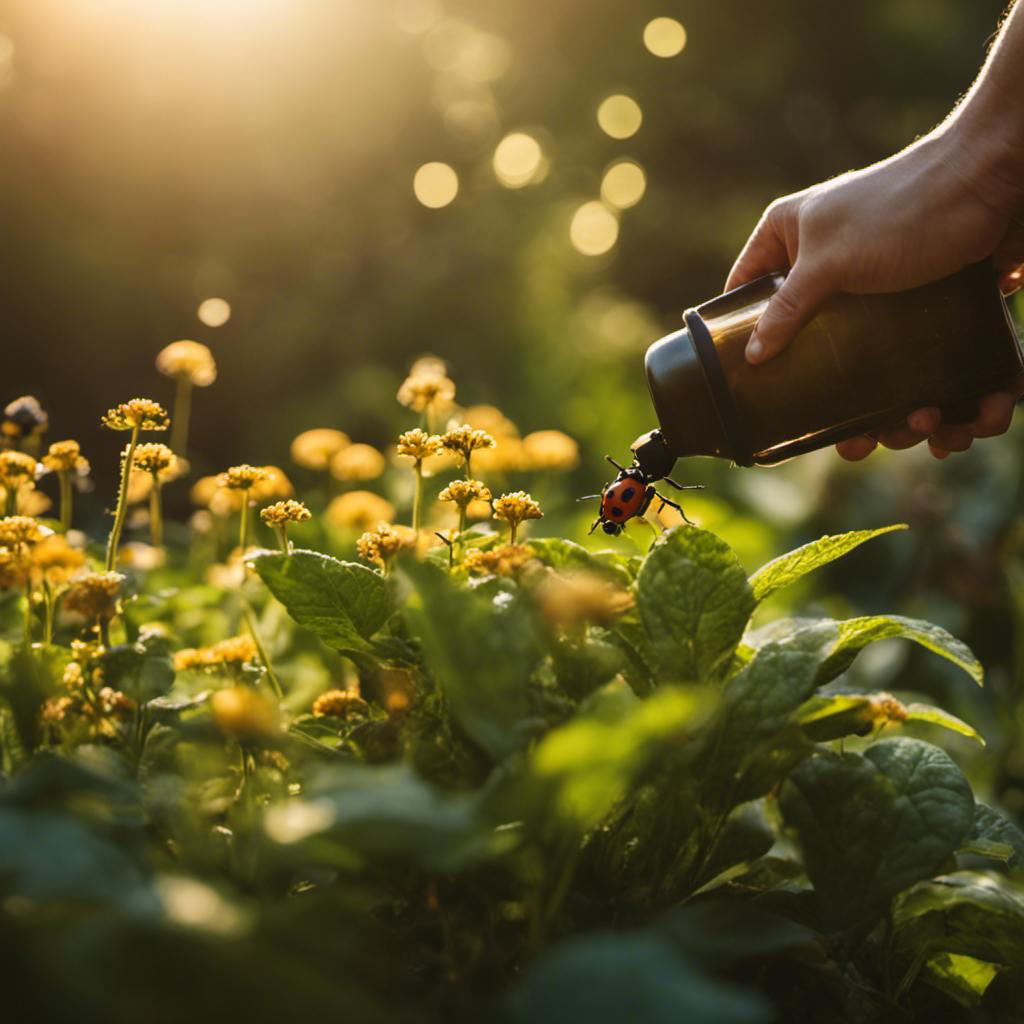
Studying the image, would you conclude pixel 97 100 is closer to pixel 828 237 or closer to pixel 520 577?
pixel 828 237

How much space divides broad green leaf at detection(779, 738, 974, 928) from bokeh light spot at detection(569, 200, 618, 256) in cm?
337

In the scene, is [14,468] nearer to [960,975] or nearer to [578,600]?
[578,600]

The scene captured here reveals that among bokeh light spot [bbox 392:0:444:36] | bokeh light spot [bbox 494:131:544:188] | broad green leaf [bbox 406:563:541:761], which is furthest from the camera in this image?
bokeh light spot [bbox 494:131:544:188]

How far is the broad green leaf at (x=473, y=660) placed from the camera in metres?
0.40

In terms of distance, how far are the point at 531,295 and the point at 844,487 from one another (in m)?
1.70

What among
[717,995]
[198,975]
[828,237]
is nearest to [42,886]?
[198,975]

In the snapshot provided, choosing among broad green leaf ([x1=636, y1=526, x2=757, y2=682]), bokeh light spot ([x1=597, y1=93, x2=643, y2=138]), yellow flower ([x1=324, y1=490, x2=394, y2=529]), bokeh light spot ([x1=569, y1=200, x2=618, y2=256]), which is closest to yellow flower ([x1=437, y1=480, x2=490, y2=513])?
broad green leaf ([x1=636, y1=526, x2=757, y2=682])

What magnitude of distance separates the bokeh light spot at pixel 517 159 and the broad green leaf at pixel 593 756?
333cm

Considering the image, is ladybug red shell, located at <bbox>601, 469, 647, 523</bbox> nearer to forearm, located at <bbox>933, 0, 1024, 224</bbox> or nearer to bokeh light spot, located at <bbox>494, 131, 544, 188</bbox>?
forearm, located at <bbox>933, 0, 1024, 224</bbox>

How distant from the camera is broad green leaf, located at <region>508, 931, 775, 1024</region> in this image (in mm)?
270

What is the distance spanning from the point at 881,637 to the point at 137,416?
0.52 m

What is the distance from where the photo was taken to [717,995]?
0.27 metres

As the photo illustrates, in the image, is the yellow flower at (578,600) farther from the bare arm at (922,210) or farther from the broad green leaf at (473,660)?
the bare arm at (922,210)

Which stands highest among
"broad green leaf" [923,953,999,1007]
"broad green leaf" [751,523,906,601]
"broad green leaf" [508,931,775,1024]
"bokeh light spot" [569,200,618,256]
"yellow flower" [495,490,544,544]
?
"bokeh light spot" [569,200,618,256]
